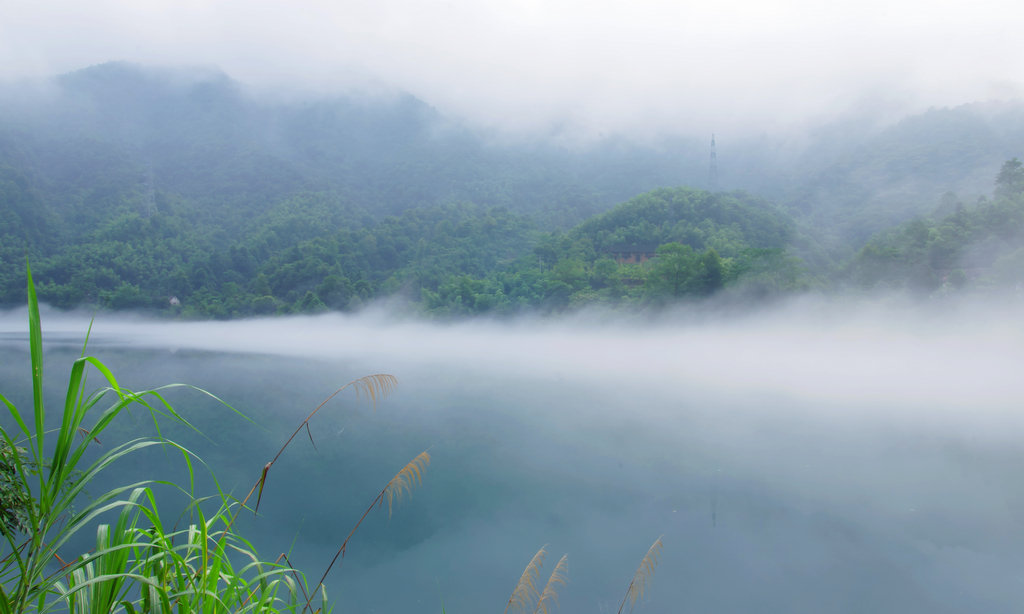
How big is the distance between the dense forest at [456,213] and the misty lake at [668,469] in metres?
6.31

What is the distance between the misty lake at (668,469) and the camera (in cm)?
571

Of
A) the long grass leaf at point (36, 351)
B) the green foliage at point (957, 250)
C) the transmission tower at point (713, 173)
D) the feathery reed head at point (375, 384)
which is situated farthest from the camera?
the transmission tower at point (713, 173)

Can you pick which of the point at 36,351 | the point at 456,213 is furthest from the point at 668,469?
the point at 456,213

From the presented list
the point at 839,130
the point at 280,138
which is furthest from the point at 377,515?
the point at 280,138

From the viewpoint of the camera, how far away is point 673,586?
5.52 meters

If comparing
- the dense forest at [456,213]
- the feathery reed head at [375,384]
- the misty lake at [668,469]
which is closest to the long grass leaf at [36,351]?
the feathery reed head at [375,384]

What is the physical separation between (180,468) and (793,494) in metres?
8.66

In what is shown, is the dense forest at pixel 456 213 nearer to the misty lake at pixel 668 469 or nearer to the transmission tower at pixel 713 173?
the transmission tower at pixel 713 173

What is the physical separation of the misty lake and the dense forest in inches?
248

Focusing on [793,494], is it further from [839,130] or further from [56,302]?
[839,130]

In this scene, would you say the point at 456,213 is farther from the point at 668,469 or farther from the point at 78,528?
the point at 78,528

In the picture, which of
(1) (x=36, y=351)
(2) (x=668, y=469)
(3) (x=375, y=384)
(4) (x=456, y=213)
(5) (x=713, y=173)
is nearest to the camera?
(1) (x=36, y=351)

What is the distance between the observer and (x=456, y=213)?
46.6 meters

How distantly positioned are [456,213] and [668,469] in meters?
39.3
